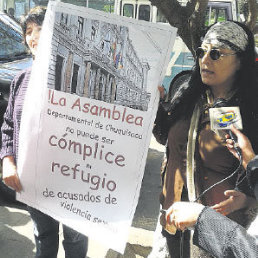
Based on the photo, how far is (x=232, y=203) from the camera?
1524 millimetres

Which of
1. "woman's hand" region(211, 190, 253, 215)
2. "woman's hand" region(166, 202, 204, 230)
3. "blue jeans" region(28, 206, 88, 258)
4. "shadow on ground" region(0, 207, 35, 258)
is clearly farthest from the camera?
"shadow on ground" region(0, 207, 35, 258)

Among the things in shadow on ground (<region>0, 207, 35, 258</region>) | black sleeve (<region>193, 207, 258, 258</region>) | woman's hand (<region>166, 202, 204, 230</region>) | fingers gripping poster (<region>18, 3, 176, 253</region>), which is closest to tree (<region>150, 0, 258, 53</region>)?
fingers gripping poster (<region>18, 3, 176, 253</region>)

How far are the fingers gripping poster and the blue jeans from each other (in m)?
0.32

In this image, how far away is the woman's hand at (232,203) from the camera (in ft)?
4.96

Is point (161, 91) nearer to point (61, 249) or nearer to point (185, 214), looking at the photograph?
point (185, 214)

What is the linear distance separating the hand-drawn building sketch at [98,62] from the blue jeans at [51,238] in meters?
Answer: 0.83

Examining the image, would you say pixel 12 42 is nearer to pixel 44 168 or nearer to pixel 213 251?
pixel 44 168

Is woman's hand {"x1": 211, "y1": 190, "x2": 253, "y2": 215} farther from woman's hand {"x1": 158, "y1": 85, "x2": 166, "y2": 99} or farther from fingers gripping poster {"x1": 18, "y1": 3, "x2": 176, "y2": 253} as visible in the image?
woman's hand {"x1": 158, "y1": 85, "x2": 166, "y2": 99}

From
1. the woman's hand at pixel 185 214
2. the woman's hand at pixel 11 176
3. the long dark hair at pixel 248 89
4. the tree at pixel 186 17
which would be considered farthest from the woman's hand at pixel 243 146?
the tree at pixel 186 17

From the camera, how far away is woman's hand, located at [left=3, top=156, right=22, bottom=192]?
1.81 metres

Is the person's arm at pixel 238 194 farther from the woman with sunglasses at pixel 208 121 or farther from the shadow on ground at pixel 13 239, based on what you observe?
the shadow on ground at pixel 13 239

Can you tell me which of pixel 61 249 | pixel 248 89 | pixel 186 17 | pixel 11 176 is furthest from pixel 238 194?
pixel 61 249

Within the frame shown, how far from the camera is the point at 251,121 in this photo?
1.54m

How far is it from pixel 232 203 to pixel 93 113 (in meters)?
0.71
